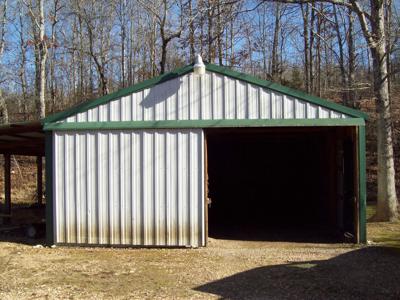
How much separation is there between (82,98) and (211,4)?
72.4 feet

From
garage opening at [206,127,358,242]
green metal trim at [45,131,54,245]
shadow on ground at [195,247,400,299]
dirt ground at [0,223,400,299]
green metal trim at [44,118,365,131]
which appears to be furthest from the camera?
garage opening at [206,127,358,242]

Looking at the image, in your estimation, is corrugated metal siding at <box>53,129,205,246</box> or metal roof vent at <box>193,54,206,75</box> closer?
metal roof vent at <box>193,54,206,75</box>

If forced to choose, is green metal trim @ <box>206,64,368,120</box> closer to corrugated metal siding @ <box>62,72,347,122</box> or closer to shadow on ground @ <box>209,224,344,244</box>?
corrugated metal siding @ <box>62,72,347,122</box>

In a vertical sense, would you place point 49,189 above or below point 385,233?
above

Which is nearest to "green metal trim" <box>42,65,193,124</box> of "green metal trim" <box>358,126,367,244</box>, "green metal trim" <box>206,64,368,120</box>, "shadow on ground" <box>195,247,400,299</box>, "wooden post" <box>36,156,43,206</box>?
"green metal trim" <box>206,64,368,120</box>

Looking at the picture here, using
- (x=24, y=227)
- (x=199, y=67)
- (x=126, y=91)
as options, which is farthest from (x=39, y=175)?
(x=199, y=67)

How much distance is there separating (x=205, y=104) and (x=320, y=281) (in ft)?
13.2

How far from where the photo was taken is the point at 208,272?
7281 millimetres

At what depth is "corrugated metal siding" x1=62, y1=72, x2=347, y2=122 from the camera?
920cm

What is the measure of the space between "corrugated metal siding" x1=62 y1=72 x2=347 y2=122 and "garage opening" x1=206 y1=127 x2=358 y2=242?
7.50 feet

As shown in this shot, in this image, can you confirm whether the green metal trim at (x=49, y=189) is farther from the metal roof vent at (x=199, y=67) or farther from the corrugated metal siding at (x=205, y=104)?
the metal roof vent at (x=199, y=67)

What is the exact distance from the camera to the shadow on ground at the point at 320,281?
6.00m

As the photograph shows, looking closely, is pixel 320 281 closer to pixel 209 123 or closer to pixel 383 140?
pixel 209 123

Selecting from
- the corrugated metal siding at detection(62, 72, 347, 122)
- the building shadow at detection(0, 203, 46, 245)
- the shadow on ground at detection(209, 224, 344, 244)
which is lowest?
the shadow on ground at detection(209, 224, 344, 244)
